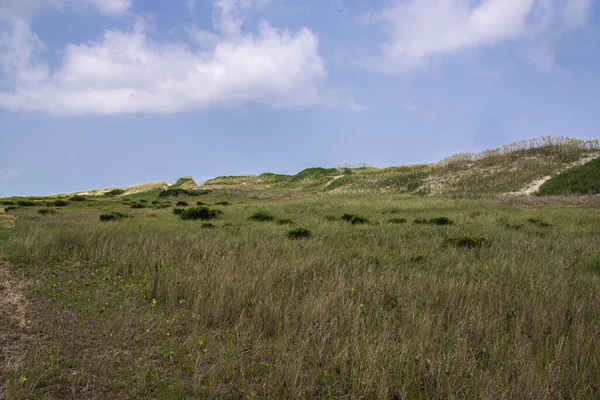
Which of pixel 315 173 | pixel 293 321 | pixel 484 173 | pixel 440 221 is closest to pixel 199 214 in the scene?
pixel 440 221

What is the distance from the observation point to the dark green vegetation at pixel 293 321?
→ 4.05 meters

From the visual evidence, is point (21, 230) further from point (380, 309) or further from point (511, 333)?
point (511, 333)

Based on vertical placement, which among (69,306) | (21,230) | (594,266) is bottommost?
(594,266)

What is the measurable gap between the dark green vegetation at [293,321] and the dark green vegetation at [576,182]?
103ft

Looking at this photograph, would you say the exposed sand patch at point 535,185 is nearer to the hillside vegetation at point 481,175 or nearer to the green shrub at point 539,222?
the hillside vegetation at point 481,175

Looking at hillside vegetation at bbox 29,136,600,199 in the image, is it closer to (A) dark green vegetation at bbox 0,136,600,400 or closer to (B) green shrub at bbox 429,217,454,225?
(B) green shrub at bbox 429,217,454,225

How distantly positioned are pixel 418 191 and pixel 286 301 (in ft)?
145

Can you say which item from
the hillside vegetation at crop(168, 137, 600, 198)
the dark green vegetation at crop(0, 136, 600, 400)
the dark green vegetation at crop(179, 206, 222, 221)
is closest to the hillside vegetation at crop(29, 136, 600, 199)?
the hillside vegetation at crop(168, 137, 600, 198)

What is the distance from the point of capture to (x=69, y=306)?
653cm

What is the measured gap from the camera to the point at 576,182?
126 feet

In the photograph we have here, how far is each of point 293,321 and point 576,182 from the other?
44.3 m

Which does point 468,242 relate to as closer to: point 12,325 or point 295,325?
point 295,325

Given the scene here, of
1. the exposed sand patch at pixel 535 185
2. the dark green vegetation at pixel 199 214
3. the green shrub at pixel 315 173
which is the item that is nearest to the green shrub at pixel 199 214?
the dark green vegetation at pixel 199 214

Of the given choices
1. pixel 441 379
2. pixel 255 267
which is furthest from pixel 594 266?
pixel 255 267
